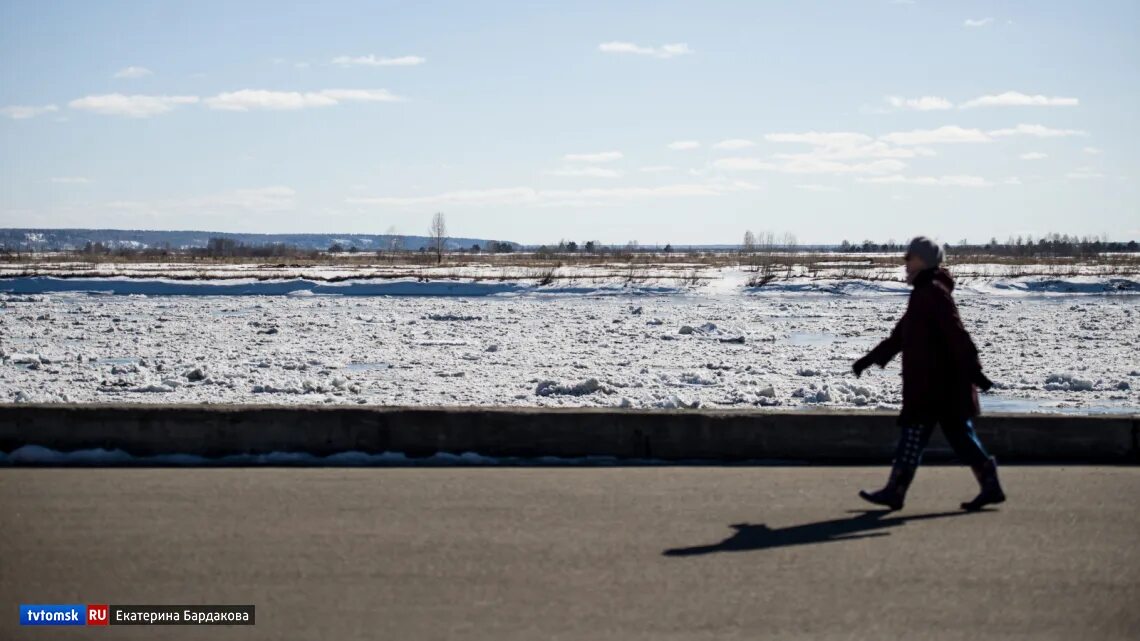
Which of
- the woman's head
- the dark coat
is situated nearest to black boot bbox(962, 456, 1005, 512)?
the dark coat

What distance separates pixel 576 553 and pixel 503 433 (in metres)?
2.99

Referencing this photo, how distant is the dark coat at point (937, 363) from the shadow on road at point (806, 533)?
24.5 inches

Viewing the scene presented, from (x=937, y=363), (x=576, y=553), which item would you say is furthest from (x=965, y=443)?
(x=576, y=553)

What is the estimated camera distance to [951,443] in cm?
709

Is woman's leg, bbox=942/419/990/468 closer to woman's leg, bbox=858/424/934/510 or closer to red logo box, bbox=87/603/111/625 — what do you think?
woman's leg, bbox=858/424/934/510

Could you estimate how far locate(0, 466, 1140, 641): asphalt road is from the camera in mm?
4992

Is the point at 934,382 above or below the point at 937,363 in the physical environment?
below

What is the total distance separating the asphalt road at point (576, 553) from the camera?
4.99 metres

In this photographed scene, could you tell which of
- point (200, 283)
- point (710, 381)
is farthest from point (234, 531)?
point (200, 283)

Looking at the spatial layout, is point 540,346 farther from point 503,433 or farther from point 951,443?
point 951,443

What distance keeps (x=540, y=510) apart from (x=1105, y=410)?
374 inches

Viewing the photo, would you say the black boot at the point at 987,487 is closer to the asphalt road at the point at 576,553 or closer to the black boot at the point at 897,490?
the asphalt road at the point at 576,553

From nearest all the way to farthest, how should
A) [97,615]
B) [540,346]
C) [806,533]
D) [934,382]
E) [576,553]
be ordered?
[97,615]
[576,553]
[806,533]
[934,382]
[540,346]

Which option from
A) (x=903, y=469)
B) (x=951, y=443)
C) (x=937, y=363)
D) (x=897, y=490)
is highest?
(x=937, y=363)
